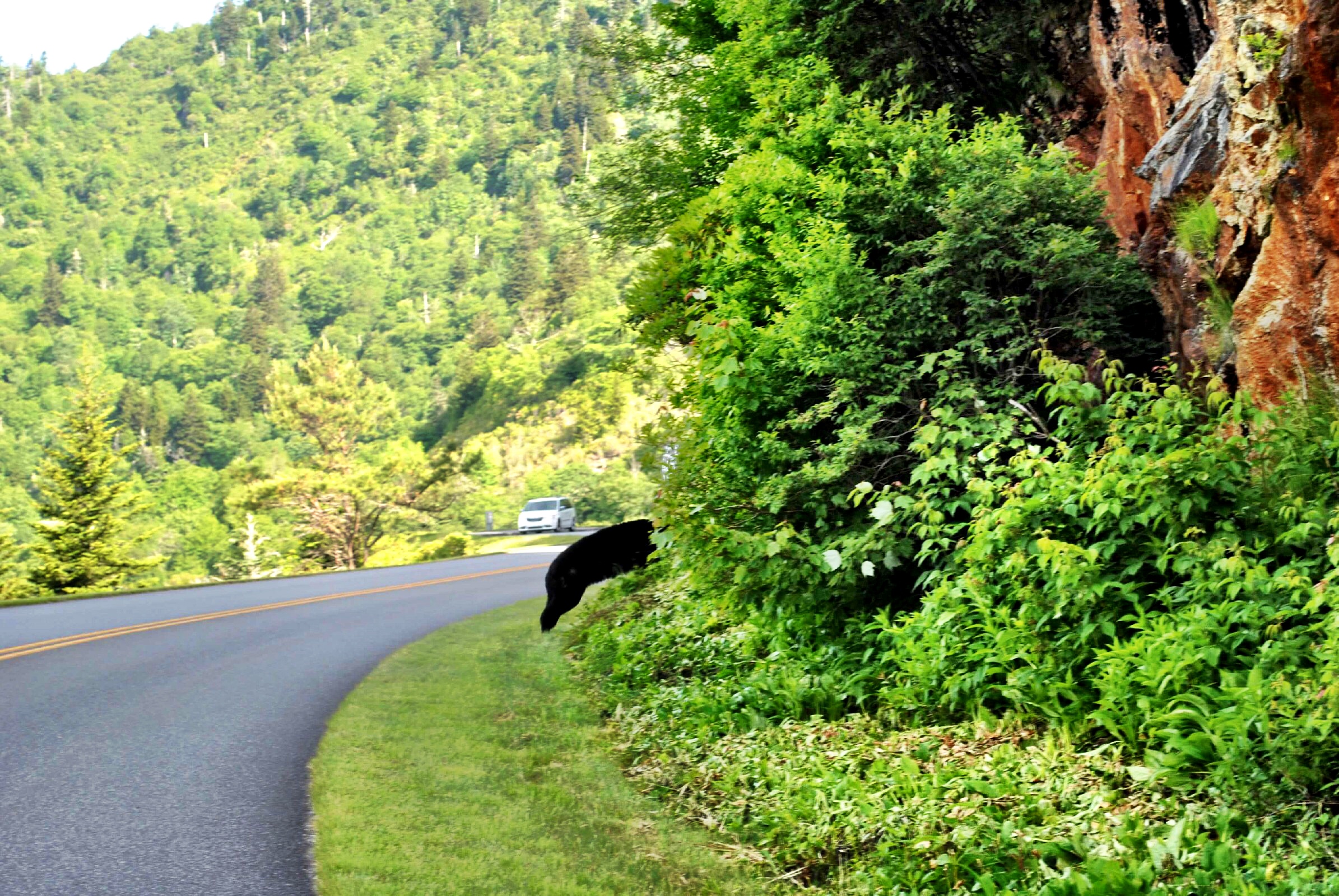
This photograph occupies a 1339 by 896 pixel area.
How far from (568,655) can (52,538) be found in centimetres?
2687

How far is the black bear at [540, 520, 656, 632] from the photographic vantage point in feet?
48.1

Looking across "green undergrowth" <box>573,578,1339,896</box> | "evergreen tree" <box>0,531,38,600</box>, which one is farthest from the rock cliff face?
"evergreen tree" <box>0,531,38,600</box>

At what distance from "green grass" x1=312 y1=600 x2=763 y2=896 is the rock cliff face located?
433 cm

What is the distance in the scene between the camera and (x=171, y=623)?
15.0 m

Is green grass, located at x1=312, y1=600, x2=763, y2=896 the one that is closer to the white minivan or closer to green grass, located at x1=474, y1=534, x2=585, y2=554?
green grass, located at x1=474, y1=534, x2=585, y2=554

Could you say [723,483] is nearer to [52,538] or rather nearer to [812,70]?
[812,70]

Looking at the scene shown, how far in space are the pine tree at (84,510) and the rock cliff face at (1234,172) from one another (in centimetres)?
3113

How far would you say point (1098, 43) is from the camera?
938 cm

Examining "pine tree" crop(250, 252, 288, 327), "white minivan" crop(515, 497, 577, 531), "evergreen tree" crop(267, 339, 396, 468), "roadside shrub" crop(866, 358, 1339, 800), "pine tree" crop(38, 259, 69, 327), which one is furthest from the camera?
"pine tree" crop(38, 259, 69, 327)

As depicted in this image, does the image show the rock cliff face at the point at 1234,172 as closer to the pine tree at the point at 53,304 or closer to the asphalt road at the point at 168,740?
the asphalt road at the point at 168,740

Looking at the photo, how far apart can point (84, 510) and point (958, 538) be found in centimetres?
3337

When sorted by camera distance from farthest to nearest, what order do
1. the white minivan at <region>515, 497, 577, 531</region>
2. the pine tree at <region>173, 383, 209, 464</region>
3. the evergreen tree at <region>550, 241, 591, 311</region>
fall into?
the pine tree at <region>173, 383, 209, 464</region>, the evergreen tree at <region>550, 241, 591, 311</region>, the white minivan at <region>515, 497, 577, 531</region>

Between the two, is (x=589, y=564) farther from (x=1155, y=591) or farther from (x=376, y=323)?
(x=376, y=323)

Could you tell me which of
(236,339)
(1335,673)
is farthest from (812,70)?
(236,339)
